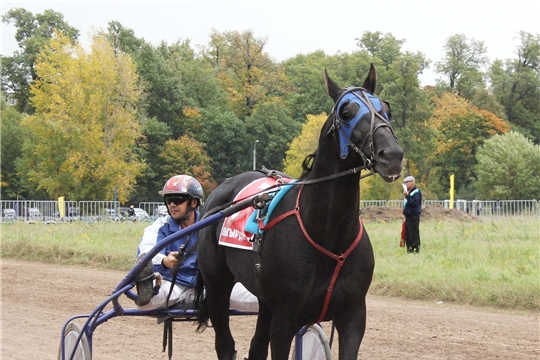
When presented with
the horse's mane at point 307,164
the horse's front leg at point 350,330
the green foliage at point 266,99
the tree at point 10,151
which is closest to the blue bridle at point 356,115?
the horse's mane at point 307,164

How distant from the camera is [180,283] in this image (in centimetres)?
514

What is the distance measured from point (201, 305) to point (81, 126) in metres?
28.0

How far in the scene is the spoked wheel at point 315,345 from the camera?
4.77 meters

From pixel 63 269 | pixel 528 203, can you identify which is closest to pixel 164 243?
pixel 63 269

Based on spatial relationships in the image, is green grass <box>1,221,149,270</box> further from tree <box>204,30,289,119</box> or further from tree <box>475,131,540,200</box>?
tree <box>204,30,289,119</box>

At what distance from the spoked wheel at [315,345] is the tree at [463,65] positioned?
4897cm

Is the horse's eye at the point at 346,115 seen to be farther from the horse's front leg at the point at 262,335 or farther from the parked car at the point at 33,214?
the parked car at the point at 33,214

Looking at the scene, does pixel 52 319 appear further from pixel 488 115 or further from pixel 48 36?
pixel 48 36

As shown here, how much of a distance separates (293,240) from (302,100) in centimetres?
4383

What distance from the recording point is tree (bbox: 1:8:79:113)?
4825 cm

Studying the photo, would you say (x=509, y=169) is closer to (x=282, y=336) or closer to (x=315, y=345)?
(x=315, y=345)

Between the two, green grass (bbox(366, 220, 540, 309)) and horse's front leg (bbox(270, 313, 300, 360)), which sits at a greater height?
horse's front leg (bbox(270, 313, 300, 360))

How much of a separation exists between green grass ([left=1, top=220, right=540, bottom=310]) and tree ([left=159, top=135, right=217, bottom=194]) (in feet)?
70.0

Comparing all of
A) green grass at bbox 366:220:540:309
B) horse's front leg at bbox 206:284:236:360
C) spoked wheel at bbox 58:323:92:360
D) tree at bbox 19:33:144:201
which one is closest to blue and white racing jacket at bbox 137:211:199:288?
horse's front leg at bbox 206:284:236:360
